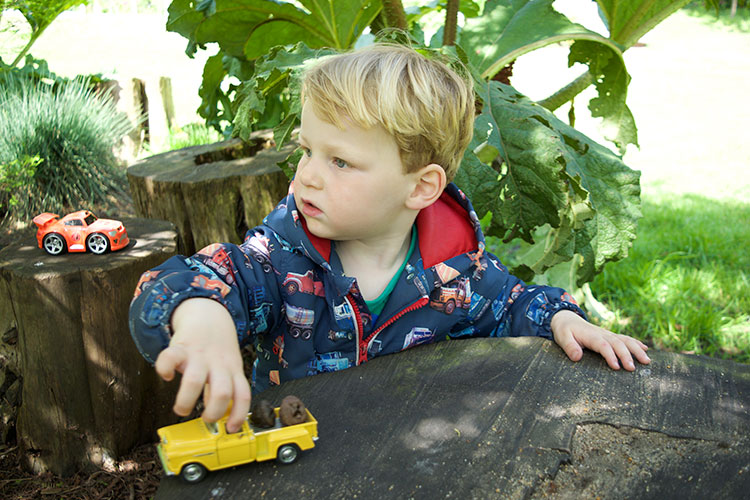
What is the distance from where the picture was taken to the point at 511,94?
2.65m

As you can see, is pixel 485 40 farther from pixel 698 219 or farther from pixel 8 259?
pixel 698 219

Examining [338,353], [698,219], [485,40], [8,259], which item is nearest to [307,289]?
[338,353]

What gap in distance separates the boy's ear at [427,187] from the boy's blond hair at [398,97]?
3 centimetres

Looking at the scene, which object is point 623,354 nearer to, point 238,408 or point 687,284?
point 238,408

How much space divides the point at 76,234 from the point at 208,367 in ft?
4.46

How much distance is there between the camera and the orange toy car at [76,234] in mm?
2217

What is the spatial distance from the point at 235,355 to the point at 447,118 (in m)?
0.81

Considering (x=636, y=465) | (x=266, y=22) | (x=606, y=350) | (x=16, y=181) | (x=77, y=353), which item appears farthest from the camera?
(x=16, y=181)

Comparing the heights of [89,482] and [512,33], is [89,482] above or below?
below

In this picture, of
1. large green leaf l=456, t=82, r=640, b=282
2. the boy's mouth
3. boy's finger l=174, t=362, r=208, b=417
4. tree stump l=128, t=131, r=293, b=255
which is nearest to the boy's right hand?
boy's finger l=174, t=362, r=208, b=417

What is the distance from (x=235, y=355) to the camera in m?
1.16

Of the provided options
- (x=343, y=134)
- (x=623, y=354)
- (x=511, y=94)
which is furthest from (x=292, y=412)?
(x=511, y=94)

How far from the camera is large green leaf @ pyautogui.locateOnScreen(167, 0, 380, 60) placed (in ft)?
10.2

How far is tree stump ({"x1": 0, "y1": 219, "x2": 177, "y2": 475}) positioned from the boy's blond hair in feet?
3.34
